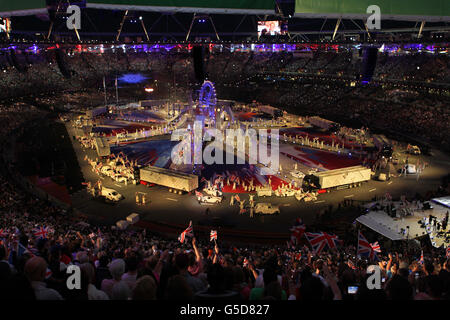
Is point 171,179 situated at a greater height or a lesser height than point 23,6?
lesser

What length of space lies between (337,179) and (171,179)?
43.5ft

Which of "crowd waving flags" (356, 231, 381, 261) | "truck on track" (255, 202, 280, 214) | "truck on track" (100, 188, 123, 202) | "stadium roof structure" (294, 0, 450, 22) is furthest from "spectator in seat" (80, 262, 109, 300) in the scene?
"truck on track" (100, 188, 123, 202)

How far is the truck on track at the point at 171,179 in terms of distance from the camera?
29.0 m

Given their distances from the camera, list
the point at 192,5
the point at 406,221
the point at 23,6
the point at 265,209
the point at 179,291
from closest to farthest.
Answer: the point at 179,291 < the point at 23,6 < the point at 192,5 < the point at 406,221 < the point at 265,209

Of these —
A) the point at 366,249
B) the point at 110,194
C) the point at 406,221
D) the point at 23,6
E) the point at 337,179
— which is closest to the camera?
the point at 23,6

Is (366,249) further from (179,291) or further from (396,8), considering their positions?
(179,291)

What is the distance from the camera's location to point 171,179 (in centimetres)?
2961

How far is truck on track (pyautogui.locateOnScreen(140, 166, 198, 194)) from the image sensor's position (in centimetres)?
2895

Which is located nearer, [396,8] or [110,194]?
[396,8]

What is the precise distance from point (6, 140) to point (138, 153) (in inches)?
629

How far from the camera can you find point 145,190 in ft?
99.7

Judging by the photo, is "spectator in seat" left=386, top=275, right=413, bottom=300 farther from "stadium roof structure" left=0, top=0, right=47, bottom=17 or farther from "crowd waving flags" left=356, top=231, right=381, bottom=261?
"crowd waving flags" left=356, top=231, right=381, bottom=261

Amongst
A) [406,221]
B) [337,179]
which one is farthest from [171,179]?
[406,221]

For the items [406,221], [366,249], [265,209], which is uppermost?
[366,249]
